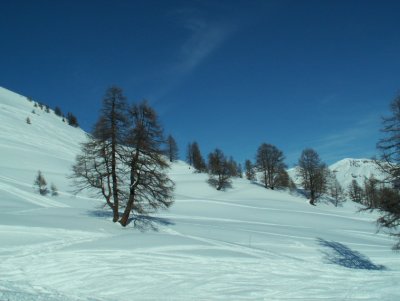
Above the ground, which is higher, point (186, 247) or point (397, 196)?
point (397, 196)

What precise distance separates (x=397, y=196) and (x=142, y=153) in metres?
14.6

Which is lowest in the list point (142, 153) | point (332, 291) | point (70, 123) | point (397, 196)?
point (332, 291)

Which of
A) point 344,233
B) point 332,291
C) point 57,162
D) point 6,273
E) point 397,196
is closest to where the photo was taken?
point 332,291

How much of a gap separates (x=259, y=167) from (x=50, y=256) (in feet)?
192

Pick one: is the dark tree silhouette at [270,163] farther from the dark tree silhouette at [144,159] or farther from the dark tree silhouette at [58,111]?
the dark tree silhouette at [58,111]

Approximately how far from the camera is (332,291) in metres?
8.42

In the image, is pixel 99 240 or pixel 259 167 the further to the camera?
pixel 259 167

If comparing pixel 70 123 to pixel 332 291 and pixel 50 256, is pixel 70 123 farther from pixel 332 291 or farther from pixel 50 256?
pixel 332 291

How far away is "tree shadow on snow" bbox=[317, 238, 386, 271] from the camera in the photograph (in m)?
18.6

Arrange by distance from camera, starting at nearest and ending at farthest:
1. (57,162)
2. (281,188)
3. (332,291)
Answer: (332,291) → (57,162) → (281,188)

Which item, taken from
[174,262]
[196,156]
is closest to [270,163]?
[196,156]

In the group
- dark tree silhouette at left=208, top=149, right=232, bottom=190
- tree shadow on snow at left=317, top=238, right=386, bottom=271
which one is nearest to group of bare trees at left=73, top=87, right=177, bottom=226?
tree shadow on snow at left=317, top=238, right=386, bottom=271

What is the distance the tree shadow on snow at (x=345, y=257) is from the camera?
18625mm

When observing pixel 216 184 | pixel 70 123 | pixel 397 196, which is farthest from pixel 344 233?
pixel 70 123
